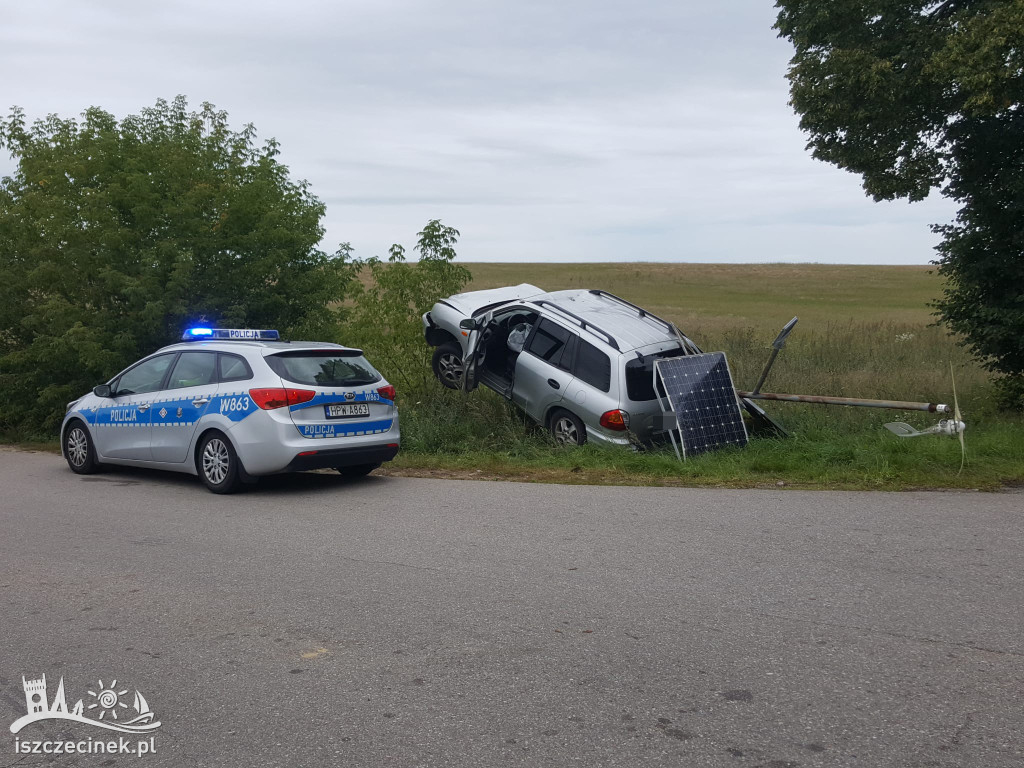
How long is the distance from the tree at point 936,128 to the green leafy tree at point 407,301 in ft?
19.4

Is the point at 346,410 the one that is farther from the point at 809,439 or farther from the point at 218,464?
the point at 809,439

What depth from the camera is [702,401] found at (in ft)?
37.0

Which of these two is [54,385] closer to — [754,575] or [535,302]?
[535,302]

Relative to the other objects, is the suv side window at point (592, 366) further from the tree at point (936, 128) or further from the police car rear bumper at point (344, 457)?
the tree at point (936, 128)

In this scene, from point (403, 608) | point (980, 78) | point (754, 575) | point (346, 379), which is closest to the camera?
point (403, 608)

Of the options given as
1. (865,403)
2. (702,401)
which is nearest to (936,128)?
(865,403)

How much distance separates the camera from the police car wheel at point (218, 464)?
9523mm

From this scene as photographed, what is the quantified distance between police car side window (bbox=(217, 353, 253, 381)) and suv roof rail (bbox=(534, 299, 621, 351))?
13.9 ft

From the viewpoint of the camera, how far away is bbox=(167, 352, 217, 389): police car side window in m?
10.1

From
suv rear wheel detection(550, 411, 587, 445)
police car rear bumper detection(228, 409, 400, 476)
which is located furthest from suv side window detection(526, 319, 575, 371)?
police car rear bumper detection(228, 409, 400, 476)

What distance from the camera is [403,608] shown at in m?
5.59

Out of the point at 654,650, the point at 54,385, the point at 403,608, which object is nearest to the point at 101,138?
the point at 54,385

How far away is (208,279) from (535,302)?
5.73 meters

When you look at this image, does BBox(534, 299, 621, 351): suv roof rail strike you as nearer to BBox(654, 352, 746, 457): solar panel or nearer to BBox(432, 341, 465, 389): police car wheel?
BBox(654, 352, 746, 457): solar panel
